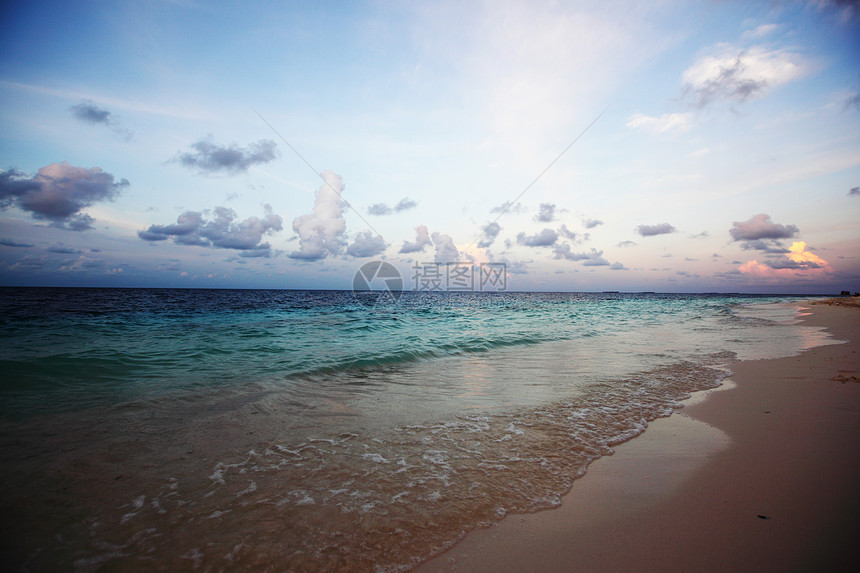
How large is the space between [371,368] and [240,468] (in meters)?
5.36

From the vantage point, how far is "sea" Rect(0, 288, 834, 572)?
2.67m

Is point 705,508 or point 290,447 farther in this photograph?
point 290,447

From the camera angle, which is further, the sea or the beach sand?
the sea

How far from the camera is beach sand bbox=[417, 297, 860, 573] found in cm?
241

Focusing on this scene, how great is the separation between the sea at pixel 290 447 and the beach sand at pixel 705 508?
25 cm

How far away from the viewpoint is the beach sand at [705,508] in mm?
2406

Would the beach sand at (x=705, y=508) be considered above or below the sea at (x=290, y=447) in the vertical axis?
above

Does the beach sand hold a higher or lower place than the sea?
higher

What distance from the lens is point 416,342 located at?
13211 mm

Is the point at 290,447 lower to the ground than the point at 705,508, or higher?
lower

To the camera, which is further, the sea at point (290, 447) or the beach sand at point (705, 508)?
the sea at point (290, 447)

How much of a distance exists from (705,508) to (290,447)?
4282mm

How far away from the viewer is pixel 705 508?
2971 millimetres

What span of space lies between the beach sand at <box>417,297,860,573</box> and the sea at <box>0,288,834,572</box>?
0.83 feet
